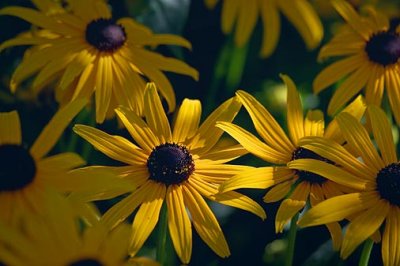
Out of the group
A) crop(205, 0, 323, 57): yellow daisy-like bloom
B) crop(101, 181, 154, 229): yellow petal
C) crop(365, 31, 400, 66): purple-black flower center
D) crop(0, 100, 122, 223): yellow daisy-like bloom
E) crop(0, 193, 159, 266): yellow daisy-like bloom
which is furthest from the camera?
crop(205, 0, 323, 57): yellow daisy-like bloom

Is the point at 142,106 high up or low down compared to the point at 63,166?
up

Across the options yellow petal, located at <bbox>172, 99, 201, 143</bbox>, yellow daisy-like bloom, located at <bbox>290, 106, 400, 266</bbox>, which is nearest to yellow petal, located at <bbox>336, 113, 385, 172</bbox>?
yellow daisy-like bloom, located at <bbox>290, 106, 400, 266</bbox>

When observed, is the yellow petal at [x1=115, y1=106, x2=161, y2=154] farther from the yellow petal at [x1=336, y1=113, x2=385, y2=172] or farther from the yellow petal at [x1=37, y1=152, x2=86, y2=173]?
the yellow petal at [x1=336, y1=113, x2=385, y2=172]

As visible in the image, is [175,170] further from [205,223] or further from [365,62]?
[365,62]

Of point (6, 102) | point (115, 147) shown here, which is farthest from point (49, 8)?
point (115, 147)

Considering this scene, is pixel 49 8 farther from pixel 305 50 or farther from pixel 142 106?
pixel 305 50

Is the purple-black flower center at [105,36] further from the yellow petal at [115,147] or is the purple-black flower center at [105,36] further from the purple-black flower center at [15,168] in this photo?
the purple-black flower center at [15,168]

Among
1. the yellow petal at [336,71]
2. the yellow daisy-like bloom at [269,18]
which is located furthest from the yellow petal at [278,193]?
the yellow daisy-like bloom at [269,18]
